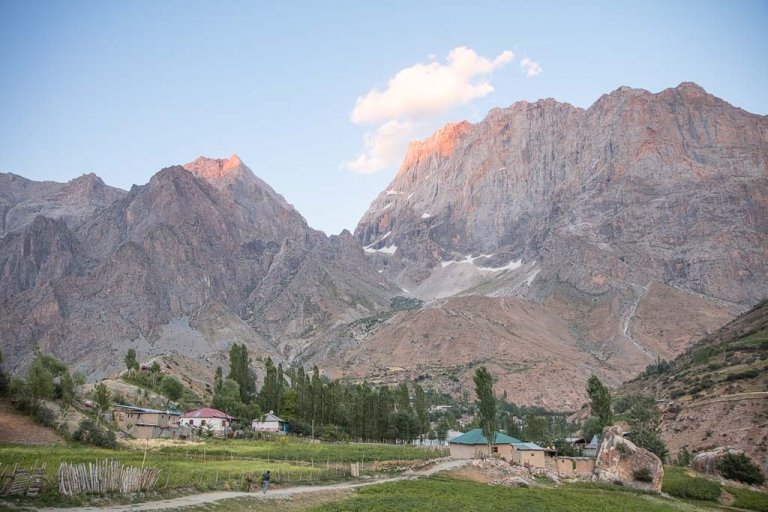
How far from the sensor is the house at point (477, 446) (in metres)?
71.4

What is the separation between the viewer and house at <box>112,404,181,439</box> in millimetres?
75625

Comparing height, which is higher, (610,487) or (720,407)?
(720,407)

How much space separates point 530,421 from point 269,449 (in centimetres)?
5836

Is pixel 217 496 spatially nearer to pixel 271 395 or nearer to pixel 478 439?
pixel 478 439

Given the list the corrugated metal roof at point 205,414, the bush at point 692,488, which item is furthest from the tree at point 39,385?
the bush at point 692,488

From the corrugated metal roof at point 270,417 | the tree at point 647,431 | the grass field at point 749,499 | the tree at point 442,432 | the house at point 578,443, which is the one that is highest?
the tree at point 647,431

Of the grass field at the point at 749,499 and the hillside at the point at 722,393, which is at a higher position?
the hillside at the point at 722,393

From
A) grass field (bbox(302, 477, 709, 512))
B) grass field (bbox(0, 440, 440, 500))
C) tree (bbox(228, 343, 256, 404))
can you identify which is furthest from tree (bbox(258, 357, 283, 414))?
grass field (bbox(302, 477, 709, 512))

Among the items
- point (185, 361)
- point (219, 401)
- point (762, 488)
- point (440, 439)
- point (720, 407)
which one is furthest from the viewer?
point (185, 361)

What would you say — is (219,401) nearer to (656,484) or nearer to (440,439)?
(440,439)

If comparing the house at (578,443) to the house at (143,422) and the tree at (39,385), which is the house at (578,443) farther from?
the tree at (39,385)

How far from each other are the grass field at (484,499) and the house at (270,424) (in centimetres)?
5219

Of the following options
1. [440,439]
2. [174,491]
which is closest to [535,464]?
[174,491]

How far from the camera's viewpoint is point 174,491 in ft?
103
